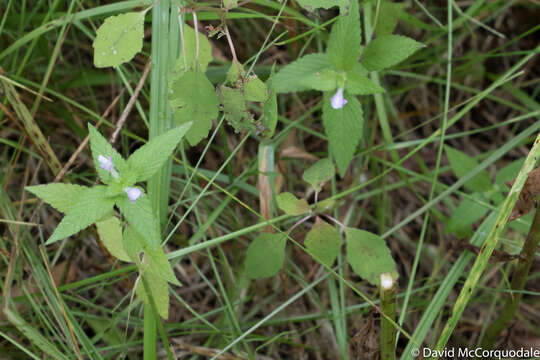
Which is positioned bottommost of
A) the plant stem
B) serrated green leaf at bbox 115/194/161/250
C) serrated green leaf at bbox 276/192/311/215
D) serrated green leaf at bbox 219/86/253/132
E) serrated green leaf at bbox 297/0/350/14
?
the plant stem

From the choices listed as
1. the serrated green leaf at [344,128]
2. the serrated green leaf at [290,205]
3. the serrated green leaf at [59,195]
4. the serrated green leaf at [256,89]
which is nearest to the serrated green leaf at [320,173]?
the serrated green leaf at [290,205]

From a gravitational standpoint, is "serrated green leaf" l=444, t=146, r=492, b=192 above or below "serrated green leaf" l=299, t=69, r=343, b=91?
below

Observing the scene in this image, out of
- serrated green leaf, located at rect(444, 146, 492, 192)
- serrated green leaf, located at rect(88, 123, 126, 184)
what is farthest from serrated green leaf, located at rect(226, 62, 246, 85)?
serrated green leaf, located at rect(444, 146, 492, 192)

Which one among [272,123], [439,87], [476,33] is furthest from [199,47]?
[476,33]

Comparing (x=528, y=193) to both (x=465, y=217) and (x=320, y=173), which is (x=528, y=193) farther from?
(x=320, y=173)

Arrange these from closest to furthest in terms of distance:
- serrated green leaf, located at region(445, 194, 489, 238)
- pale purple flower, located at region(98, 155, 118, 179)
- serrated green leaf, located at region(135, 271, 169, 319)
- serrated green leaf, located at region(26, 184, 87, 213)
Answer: pale purple flower, located at region(98, 155, 118, 179) → serrated green leaf, located at region(26, 184, 87, 213) → serrated green leaf, located at region(135, 271, 169, 319) → serrated green leaf, located at region(445, 194, 489, 238)

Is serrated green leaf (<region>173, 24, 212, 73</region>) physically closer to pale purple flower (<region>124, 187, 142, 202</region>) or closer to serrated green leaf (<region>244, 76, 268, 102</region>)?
serrated green leaf (<region>244, 76, 268, 102</region>)

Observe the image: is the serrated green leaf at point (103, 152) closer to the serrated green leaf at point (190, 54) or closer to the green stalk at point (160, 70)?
the green stalk at point (160, 70)

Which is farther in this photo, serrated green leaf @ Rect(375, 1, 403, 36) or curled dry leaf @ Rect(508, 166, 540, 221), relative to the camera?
serrated green leaf @ Rect(375, 1, 403, 36)

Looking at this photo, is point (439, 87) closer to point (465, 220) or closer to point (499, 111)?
point (499, 111)
